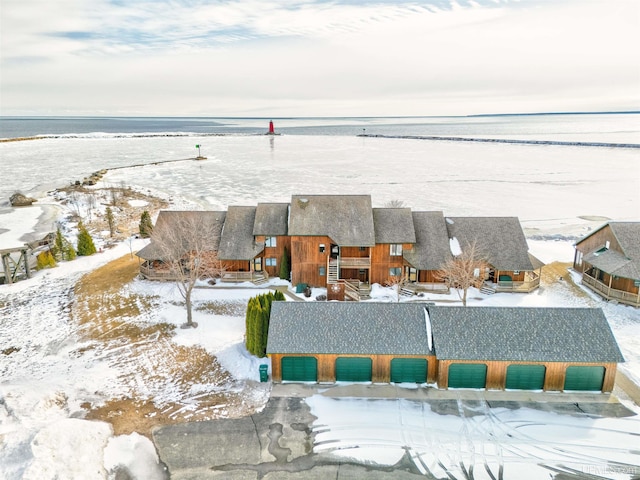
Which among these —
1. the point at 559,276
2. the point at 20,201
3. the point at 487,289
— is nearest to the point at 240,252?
the point at 487,289

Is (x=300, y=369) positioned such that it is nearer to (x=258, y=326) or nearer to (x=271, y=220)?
(x=258, y=326)

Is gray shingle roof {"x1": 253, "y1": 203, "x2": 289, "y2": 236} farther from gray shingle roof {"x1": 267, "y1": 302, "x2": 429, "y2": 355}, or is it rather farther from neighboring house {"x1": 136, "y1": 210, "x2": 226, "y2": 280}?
gray shingle roof {"x1": 267, "y1": 302, "x2": 429, "y2": 355}

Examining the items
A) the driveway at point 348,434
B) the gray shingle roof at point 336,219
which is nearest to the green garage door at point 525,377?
the driveway at point 348,434

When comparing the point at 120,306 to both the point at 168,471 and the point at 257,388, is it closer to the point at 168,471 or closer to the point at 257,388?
the point at 257,388

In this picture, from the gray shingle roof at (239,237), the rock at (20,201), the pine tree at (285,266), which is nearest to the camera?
the gray shingle roof at (239,237)

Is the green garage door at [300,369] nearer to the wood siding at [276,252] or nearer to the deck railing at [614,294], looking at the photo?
the wood siding at [276,252]

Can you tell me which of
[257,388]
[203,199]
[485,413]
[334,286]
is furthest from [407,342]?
[203,199]

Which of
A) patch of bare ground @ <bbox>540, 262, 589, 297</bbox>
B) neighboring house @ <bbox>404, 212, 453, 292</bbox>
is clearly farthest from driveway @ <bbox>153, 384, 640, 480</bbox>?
patch of bare ground @ <bbox>540, 262, 589, 297</bbox>
